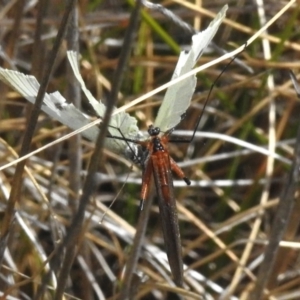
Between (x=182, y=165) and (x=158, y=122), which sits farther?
(x=182, y=165)

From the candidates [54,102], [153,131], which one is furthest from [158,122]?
[54,102]

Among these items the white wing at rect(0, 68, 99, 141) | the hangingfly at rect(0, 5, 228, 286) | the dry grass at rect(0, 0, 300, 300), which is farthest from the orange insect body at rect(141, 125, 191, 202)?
the dry grass at rect(0, 0, 300, 300)

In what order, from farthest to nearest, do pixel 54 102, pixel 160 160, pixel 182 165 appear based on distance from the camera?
pixel 182 165
pixel 160 160
pixel 54 102

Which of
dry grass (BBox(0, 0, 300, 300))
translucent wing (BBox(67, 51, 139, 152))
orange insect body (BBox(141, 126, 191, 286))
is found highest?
dry grass (BBox(0, 0, 300, 300))

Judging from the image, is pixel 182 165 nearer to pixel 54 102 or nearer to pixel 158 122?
pixel 158 122

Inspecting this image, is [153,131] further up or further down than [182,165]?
further down

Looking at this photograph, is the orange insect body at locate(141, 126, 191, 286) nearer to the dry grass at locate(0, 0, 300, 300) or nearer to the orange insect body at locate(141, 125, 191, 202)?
the orange insect body at locate(141, 125, 191, 202)

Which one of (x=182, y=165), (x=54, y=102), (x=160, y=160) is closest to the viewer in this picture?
(x=54, y=102)
